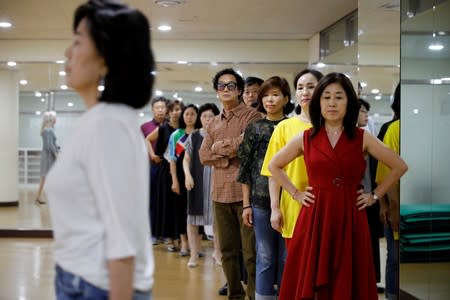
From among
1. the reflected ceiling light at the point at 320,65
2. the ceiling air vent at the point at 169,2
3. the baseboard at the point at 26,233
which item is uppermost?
the ceiling air vent at the point at 169,2

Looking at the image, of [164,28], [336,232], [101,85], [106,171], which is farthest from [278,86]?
[164,28]

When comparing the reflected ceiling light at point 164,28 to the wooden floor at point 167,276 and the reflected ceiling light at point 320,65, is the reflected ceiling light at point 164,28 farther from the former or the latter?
the wooden floor at point 167,276

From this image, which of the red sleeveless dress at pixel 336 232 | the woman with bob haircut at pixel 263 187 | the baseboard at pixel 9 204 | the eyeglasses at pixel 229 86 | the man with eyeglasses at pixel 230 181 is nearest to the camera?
the red sleeveless dress at pixel 336 232

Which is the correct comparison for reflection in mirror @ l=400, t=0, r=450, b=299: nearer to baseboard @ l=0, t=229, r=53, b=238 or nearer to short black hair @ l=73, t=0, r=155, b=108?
short black hair @ l=73, t=0, r=155, b=108

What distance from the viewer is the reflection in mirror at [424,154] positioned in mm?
3854

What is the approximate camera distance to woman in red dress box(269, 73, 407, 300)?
3203mm

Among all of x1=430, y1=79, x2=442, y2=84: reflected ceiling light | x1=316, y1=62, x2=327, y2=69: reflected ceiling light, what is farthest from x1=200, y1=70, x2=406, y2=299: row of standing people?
x1=316, y1=62, x2=327, y2=69: reflected ceiling light

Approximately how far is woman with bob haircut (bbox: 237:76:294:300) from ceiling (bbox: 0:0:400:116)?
2837 millimetres

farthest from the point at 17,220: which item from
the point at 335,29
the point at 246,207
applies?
the point at 246,207

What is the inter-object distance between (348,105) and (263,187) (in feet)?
3.22

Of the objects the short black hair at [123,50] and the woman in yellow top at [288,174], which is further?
the woman in yellow top at [288,174]

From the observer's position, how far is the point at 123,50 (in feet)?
4.92

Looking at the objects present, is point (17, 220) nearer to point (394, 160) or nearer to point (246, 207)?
point (246, 207)

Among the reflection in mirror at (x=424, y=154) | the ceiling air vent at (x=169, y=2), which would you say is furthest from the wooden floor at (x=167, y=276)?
the ceiling air vent at (x=169, y=2)
